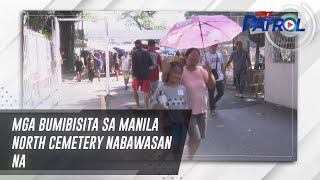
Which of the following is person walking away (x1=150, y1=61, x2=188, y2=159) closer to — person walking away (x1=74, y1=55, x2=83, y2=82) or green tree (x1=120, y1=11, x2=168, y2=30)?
green tree (x1=120, y1=11, x2=168, y2=30)

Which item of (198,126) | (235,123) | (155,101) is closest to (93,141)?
(155,101)

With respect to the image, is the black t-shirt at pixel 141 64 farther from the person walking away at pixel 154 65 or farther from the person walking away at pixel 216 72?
the person walking away at pixel 216 72

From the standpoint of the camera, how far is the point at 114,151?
3.59 m

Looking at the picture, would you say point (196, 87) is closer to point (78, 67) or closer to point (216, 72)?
point (216, 72)

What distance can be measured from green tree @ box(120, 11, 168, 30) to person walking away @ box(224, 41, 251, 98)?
58 cm

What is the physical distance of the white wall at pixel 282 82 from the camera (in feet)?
11.7

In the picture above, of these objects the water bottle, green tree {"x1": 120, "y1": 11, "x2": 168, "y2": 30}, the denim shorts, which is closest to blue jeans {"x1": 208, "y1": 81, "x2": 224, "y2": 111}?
the denim shorts

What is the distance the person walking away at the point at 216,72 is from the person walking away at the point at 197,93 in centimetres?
3

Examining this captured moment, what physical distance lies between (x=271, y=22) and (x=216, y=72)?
0.57 metres

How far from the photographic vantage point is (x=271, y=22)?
3541 mm

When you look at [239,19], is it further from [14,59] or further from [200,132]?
[14,59]

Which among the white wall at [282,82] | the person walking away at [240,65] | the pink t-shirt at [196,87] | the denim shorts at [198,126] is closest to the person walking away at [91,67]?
the pink t-shirt at [196,87]

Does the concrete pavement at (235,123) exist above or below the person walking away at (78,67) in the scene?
below

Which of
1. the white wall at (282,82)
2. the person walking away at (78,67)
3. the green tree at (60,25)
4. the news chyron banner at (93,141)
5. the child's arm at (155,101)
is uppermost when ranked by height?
the green tree at (60,25)
